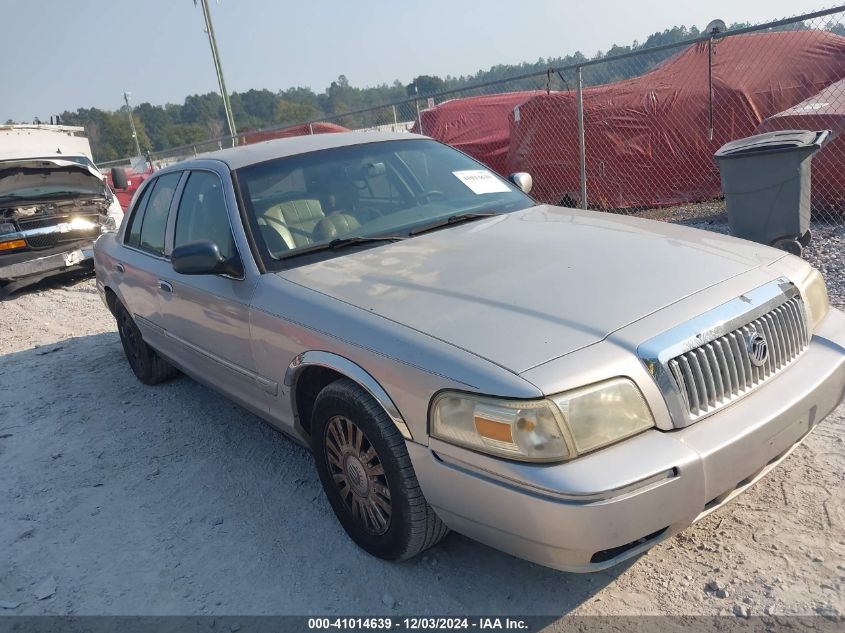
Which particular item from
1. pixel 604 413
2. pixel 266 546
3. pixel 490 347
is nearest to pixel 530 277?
pixel 490 347

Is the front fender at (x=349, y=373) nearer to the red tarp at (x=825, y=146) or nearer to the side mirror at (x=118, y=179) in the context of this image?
the red tarp at (x=825, y=146)

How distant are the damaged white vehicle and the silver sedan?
20.5ft

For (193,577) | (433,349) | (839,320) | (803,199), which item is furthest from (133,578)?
(803,199)

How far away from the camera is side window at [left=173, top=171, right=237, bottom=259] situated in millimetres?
3573

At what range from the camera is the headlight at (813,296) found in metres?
2.88

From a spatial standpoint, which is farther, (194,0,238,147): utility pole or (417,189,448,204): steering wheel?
(194,0,238,147): utility pole

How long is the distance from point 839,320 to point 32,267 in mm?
9214

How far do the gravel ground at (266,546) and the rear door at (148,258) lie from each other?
0.70m

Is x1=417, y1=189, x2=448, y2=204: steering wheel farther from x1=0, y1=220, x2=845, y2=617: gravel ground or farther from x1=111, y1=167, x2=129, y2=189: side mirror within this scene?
x1=111, y1=167, x2=129, y2=189: side mirror

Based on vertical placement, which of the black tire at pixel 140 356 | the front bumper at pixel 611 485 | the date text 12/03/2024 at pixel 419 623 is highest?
the front bumper at pixel 611 485

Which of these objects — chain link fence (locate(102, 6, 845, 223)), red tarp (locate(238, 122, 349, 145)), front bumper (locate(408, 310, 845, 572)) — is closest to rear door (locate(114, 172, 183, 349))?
front bumper (locate(408, 310, 845, 572))

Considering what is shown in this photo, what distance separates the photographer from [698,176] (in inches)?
352

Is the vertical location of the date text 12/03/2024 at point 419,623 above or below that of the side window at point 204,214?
below

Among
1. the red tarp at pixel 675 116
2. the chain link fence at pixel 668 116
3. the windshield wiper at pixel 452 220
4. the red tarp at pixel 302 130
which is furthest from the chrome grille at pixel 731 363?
the red tarp at pixel 302 130
